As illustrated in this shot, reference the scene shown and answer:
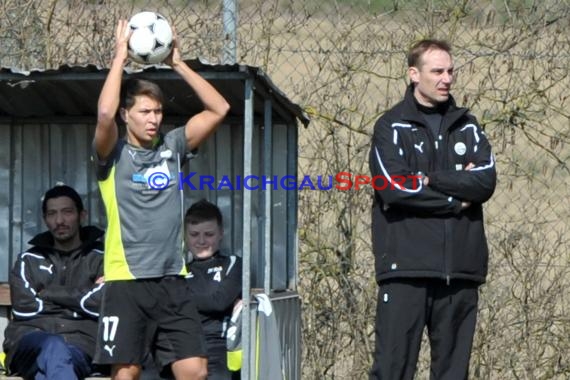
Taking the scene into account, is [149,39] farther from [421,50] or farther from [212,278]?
[212,278]

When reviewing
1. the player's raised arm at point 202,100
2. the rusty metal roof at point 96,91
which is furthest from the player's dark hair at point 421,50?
the player's raised arm at point 202,100

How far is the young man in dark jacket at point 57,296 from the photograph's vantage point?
6.89m

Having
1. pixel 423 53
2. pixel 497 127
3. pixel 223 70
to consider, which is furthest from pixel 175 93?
pixel 497 127

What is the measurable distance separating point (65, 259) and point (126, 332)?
1285 millimetres

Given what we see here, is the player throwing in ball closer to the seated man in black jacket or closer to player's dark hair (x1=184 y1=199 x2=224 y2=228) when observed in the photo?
the seated man in black jacket

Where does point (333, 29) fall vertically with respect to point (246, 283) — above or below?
above

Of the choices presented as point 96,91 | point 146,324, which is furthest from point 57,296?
point 96,91

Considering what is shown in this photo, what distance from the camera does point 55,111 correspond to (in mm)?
8133

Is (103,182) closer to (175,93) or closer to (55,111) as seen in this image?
(175,93)

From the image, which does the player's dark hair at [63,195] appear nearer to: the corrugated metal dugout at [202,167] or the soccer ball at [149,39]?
the corrugated metal dugout at [202,167]

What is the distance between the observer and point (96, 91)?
7590 millimetres

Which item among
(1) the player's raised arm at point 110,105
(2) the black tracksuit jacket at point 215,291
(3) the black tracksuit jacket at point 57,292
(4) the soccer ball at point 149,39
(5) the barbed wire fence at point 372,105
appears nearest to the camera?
(1) the player's raised arm at point 110,105

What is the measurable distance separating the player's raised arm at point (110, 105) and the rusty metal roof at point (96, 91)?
250mm

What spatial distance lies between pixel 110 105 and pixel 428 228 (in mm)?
1723
